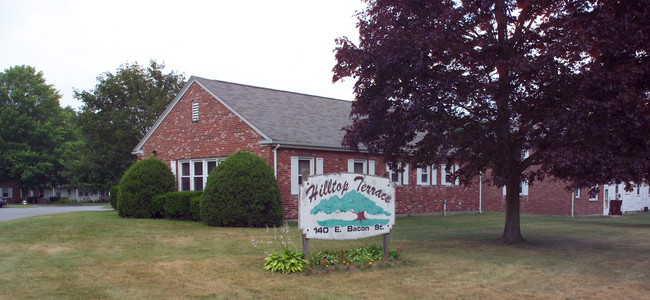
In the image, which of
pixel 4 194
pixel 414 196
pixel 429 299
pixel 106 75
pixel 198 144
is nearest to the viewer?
pixel 429 299

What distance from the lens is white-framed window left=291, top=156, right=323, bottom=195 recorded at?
20766 mm

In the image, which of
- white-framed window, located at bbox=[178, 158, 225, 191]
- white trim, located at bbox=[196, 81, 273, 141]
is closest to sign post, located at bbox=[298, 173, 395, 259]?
white trim, located at bbox=[196, 81, 273, 141]

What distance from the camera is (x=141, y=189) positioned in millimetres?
22125

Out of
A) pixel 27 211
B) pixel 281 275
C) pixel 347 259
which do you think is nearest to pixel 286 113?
pixel 347 259

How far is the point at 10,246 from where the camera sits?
12.9m

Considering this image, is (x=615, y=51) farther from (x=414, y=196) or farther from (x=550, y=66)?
(x=414, y=196)

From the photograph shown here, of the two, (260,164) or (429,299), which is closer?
(429,299)

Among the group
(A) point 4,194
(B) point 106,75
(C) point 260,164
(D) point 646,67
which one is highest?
(B) point 106,75

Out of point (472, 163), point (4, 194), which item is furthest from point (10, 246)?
point (4, 194)

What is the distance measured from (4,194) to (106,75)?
30.5m

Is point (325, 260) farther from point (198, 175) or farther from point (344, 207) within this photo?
point (198, 175)

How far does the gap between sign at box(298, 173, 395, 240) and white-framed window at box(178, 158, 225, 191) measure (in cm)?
1272

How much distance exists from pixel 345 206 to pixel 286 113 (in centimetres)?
1357

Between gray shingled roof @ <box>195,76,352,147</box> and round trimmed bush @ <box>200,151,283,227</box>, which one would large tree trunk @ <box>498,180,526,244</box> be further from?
round trimmed bush @ <box>200,151,283,227</box>
